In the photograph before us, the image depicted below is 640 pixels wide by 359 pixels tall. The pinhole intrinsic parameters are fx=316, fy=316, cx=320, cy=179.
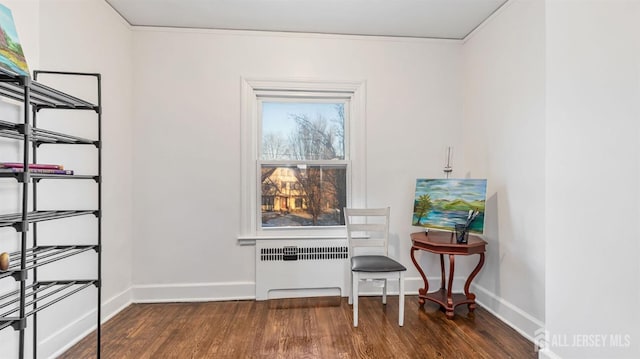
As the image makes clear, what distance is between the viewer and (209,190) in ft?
9.89

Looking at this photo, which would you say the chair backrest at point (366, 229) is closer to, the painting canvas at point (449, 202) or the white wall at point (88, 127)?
the painting canvas at point (449, 202)

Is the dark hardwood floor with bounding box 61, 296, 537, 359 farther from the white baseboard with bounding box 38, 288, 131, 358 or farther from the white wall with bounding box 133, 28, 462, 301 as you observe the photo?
the white wall with bounding box 133, 28, 462, 301

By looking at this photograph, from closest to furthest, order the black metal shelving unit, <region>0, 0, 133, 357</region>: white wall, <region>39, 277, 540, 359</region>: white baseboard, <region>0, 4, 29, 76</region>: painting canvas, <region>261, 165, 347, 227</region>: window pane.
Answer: the black metal shelving unit
<region>0, 4, 29, 76</region>: painting canvas
<region>0, 0, 133, 357</region>: white wall
<region>39, 277, 540, 359</region>: white baseboard
<region>261, 165, 347, 227</region>: window pane

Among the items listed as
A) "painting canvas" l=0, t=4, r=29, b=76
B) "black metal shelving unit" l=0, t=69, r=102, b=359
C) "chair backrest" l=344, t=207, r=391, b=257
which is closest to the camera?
"black metal shelving unit" l=0, t=69, r=102, b=359

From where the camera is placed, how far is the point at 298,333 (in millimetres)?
2334

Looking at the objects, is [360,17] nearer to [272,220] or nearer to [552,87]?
[552,87]

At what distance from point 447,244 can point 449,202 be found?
0.38m

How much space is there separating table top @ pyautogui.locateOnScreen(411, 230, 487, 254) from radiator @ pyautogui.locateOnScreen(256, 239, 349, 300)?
2.41ft

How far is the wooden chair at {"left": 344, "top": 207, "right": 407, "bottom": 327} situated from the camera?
2.49 metres

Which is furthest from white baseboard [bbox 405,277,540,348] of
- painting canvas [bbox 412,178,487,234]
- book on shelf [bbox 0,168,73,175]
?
book on shelf [bbox 0,168,73,175]

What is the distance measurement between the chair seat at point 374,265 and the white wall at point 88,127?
78.8 inches

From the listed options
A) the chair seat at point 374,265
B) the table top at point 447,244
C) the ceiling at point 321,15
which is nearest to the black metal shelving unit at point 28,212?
the ceiling at point 321,15

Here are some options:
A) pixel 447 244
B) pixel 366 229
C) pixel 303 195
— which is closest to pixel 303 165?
pixel 303 195

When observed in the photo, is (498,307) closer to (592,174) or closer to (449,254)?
(449,254)
